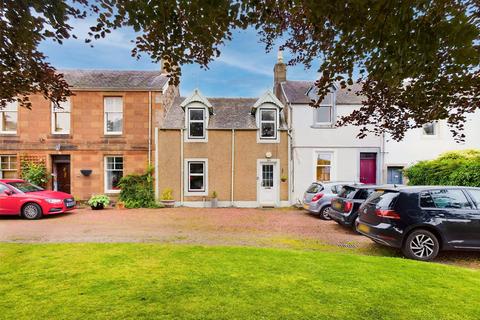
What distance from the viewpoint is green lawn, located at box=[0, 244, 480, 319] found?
3822 millimetres

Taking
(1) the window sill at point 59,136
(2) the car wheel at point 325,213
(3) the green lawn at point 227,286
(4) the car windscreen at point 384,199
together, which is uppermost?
(1) the window sill at point 59,136

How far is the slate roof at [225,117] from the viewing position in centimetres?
1655

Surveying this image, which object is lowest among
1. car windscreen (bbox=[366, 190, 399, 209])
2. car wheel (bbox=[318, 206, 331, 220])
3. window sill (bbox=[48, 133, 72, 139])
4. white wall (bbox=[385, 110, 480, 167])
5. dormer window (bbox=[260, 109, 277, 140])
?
car wheel (bbox=[318, 206, 331, 220])

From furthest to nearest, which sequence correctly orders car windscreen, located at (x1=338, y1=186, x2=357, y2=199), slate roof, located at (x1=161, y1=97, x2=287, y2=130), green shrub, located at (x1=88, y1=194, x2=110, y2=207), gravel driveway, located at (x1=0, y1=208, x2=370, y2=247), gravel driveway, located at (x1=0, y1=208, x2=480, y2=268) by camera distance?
slate roof, located at (x1=161, y1=97, x2=287, y2=130), green shrub, located at (x1=88, y1=194, x2=110, y2=207), car windscreen, located at (x1=338, y1=186, x2=357, y2=199), gravel driveway, located at (x1=0, y1=208, x2=370, y2=247), gravel driveway, located at (x1=0, y1=208, x2=480, y2=268)

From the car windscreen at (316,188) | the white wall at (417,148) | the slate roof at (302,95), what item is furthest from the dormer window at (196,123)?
the white wall at (417,148)

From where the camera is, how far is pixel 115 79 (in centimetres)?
1712

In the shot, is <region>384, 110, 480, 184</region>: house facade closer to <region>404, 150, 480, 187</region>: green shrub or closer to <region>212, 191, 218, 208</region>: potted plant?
<region>404, 150, 480, 187</region>: green shrub

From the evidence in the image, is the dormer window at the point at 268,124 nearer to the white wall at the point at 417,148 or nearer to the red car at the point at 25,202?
the white wall at the point at 417,148

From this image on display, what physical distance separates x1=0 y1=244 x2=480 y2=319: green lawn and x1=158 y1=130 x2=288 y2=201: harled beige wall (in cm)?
953

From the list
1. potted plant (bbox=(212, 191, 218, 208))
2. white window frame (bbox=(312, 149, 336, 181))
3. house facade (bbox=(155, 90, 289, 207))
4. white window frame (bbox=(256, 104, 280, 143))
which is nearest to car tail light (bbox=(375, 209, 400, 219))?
house facade (bbox=(155, 90, 289, 207))

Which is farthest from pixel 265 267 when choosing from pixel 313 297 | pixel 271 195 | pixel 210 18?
pixel 271 195

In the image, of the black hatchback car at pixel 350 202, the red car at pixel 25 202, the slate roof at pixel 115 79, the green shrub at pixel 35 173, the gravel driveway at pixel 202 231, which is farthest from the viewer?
the slate roof at pixel 115 79

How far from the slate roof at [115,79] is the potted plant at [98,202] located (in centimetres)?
623

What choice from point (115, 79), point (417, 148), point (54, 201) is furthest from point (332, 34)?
point (115, 79)
